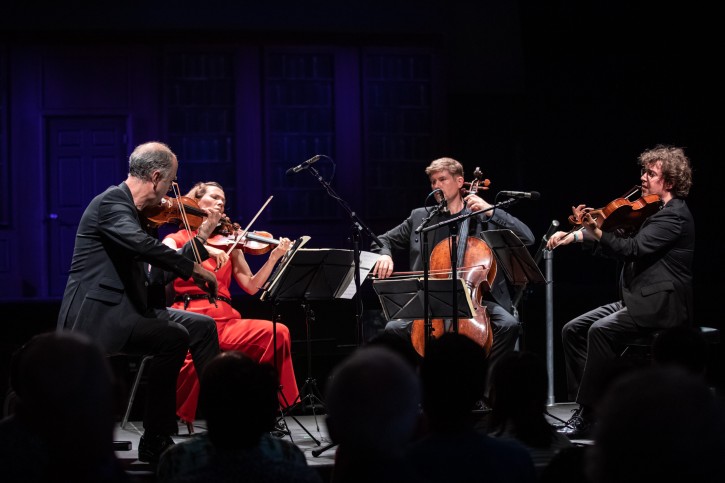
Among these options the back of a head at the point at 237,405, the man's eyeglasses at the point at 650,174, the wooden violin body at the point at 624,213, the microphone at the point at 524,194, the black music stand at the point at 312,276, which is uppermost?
the man's eyeglasses at the point at 650,174

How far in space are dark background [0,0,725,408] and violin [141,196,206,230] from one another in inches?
175

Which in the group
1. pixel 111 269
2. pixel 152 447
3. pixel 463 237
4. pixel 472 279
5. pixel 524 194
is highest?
pixel 524 194

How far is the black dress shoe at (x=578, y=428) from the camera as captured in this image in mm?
Answer: 4332

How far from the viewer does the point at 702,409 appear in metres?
1.15

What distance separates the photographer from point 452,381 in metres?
2.04

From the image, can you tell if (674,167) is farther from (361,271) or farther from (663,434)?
(663,434)

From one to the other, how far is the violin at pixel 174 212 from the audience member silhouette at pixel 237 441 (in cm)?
235

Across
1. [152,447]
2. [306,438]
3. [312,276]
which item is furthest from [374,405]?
[306,438]

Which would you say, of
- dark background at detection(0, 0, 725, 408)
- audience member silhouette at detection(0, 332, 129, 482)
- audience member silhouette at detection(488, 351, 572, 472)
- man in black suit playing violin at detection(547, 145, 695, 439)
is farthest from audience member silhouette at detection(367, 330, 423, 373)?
dark background at detection(0, 0, 725, 408)

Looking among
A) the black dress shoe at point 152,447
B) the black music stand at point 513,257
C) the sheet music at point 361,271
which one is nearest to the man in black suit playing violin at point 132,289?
the black dress shoe at point 152,447

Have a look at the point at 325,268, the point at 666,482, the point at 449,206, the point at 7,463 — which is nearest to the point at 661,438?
the point at 666,482

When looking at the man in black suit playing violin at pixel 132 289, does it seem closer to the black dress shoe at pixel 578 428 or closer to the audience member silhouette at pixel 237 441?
the audience member silhouette at pixel 237 441

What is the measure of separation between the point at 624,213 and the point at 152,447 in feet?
9.46

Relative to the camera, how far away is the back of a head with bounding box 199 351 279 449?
1.87 m
